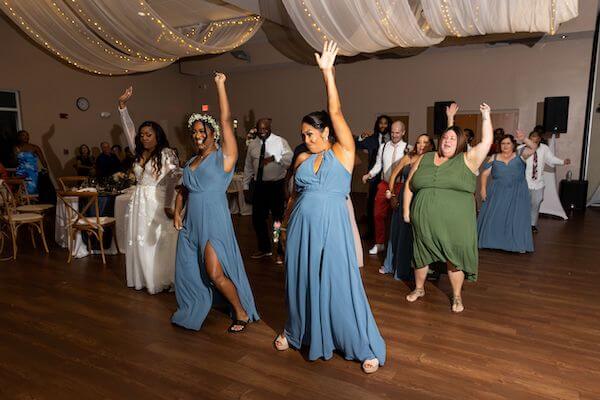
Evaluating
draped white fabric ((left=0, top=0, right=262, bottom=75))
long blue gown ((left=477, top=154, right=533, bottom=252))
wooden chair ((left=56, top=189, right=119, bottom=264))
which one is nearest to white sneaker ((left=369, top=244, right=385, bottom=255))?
long blue gown ((left=477, top=154, right=533, bottom=252))

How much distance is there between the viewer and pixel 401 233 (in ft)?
12.8

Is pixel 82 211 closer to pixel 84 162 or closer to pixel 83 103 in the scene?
pixel 84 162

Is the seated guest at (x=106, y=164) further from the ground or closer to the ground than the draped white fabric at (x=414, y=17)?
closer to the ground

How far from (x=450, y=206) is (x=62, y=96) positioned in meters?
9.87

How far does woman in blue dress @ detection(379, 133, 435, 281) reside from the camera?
12.6 feet

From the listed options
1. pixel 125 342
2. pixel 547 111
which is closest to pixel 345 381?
pixel 125 342

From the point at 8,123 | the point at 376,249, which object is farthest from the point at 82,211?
the point at 8,123

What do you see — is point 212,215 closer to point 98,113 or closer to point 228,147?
point 228,147

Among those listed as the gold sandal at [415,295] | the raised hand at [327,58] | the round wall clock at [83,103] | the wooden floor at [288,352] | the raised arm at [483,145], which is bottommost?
the wooden floor at [288,352]

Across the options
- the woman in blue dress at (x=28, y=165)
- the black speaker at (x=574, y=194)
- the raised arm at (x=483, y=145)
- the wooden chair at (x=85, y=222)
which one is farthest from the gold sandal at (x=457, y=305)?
the woman in blue dress at (x=28, y=165)

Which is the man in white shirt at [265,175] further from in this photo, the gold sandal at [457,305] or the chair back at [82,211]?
the gold sandal at [457,305]

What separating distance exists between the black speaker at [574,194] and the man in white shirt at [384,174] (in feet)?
17.5

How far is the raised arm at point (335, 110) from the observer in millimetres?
2041

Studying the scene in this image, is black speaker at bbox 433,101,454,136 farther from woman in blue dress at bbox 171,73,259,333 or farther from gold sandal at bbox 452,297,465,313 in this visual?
woman in blue dress at bbox 171,73,259,333
